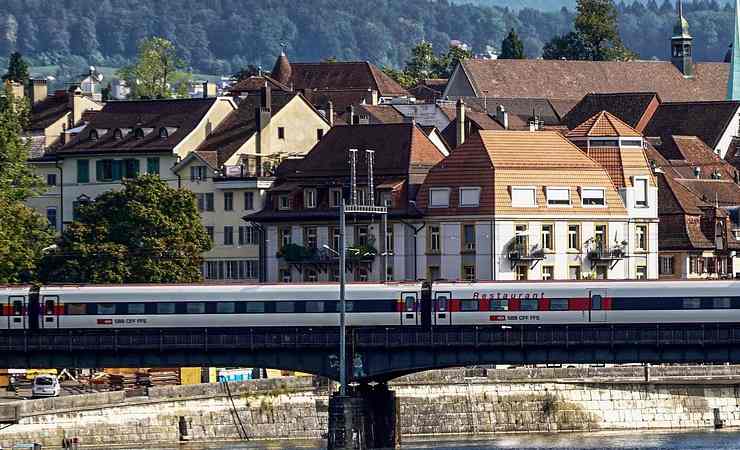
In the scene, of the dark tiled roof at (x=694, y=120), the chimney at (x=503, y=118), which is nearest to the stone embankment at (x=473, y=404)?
the chimney at (x=503, y=118)

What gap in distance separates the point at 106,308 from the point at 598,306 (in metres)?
18.6

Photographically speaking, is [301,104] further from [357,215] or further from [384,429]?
[384,429]

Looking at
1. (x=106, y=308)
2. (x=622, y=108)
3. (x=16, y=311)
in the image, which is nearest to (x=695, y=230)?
(x=622, y=108)

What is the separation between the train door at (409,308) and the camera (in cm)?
9794

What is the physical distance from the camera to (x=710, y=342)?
92.2m

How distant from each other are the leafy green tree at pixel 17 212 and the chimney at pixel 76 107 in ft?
13.1

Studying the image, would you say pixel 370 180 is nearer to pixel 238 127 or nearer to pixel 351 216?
pixel 351 216

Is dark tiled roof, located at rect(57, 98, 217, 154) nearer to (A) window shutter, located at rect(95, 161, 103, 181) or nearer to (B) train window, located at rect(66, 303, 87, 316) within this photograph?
(A) window shutter, located at rect(95, 161, 103, 181)

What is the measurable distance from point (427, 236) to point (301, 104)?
945 inches

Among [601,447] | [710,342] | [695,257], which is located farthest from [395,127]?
[710,342]

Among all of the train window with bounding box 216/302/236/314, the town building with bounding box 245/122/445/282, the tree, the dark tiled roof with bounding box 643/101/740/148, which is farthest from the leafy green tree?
the dark tiled roof with bounding box 643/101/740/148

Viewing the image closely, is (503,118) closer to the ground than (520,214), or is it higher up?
higher up

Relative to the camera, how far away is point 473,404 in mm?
116688

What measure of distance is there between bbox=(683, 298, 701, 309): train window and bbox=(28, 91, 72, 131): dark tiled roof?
247 ft
